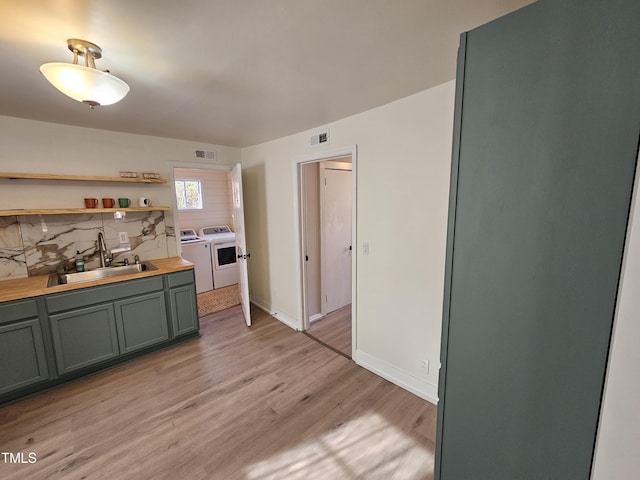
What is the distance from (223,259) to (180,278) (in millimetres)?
1900

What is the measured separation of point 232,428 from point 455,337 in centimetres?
178

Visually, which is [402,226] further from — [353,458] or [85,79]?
[85,79]

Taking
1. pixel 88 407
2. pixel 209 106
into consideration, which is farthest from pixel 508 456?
pixel 88 407

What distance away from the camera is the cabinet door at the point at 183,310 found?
2.92 metres

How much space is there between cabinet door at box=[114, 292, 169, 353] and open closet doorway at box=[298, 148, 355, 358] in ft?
5.16

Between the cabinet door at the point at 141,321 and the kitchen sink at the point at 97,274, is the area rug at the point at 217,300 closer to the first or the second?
the cabinet door at the point at 141,321

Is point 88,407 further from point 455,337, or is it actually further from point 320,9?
point 320,9

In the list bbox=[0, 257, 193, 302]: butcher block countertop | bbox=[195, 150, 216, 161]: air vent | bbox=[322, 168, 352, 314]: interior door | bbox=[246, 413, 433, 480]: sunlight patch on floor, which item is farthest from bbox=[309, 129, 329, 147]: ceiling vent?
bbox=[246, 413, 433, 480]: sunlight patch on floor

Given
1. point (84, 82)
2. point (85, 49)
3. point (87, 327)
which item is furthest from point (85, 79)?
point (87, 327)

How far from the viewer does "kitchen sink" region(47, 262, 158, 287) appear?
8.46ft

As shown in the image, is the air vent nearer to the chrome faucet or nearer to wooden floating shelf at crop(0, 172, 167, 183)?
wooden floating shelf at crop(0, 172, 167, 183)

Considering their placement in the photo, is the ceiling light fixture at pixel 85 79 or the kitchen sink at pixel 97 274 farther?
the kitchen sink at pixel 97 274

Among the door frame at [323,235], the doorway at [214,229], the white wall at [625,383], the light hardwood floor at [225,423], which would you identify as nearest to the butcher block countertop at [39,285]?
the doorway at [214,229]

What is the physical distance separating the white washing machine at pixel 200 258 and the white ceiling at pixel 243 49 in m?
2.41
